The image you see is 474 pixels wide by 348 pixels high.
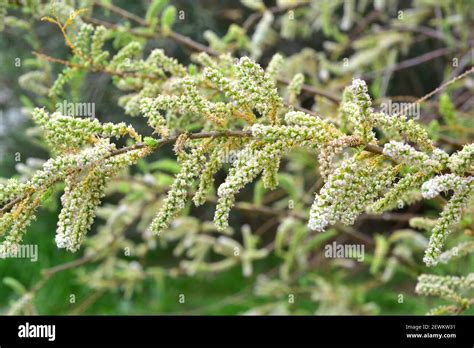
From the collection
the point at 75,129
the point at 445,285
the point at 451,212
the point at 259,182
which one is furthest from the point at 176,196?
the point at 259,182


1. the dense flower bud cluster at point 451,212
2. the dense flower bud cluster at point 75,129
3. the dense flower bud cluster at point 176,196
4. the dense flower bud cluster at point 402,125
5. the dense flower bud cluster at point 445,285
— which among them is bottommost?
the dense flower bud cluster at point 445,285

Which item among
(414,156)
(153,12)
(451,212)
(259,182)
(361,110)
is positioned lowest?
(451,212)

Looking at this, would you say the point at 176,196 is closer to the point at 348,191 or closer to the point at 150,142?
the point at 150,142

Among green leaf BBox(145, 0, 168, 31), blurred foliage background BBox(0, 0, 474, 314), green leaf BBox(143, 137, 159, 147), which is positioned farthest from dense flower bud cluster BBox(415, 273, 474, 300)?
green leaf BBox(145, 0, 168, 31)

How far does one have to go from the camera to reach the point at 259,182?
2918 millimetres

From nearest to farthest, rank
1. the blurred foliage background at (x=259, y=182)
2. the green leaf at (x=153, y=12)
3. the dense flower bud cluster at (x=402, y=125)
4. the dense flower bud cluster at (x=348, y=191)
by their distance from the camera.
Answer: the dense flower bud cluster at (x=348, y=191) → the dense flower bud cluster at (x=402, y=125) → the green leaf at (x=153, y=12) → the blurred foliage background at (x=259, y=182)

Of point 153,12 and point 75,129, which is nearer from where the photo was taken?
point 75,129

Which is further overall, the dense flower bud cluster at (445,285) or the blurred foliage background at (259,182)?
the blurred foliage background at (259,182)

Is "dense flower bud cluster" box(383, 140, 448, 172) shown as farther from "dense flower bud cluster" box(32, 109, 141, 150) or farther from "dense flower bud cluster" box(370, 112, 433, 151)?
"dense flower bud cluster" box(32, 109, 141, 150)

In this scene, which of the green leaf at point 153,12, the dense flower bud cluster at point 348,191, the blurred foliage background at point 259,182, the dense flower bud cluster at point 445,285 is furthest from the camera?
the blurred foliage background at point 259,182

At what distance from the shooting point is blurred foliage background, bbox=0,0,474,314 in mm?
2990

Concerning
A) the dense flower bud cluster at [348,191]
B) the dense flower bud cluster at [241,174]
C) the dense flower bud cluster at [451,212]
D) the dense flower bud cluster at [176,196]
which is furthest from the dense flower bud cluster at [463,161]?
the dense flower bud cluster at [176,196]

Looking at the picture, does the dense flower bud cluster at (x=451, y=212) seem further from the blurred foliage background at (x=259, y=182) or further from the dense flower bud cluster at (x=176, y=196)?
the blurred foliage background at (x=259, y=182)

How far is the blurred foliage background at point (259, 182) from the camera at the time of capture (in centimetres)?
299
